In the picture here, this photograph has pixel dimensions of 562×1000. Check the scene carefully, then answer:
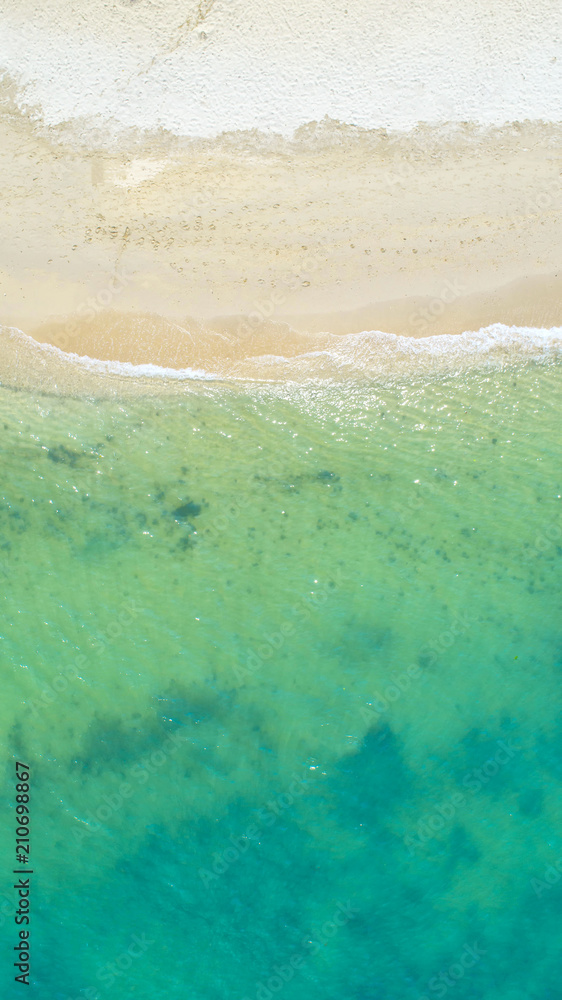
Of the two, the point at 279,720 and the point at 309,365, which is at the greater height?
the point at 309,365

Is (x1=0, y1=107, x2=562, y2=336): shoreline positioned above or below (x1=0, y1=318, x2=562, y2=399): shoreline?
above

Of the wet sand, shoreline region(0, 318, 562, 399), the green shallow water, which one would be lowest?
the green shallow water

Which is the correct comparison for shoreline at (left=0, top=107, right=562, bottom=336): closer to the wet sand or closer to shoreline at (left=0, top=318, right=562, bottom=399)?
the wet sand

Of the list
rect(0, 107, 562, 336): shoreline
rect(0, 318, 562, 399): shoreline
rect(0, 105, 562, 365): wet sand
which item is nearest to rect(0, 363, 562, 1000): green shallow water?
rect(0, 318, 562, 399): shoreline

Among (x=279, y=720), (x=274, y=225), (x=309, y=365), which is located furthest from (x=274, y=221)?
(x=279, y=720)

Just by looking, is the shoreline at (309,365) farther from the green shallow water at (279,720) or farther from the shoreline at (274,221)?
the green shallow water at (279,720)

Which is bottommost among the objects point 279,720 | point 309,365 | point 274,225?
point 279,720

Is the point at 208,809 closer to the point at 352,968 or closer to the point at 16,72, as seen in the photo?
the point at 352,968

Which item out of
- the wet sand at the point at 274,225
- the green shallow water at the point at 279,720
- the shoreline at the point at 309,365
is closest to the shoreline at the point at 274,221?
the wet sand at the point at 274,225

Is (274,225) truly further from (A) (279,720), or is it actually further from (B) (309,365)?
(A) (279,720)
